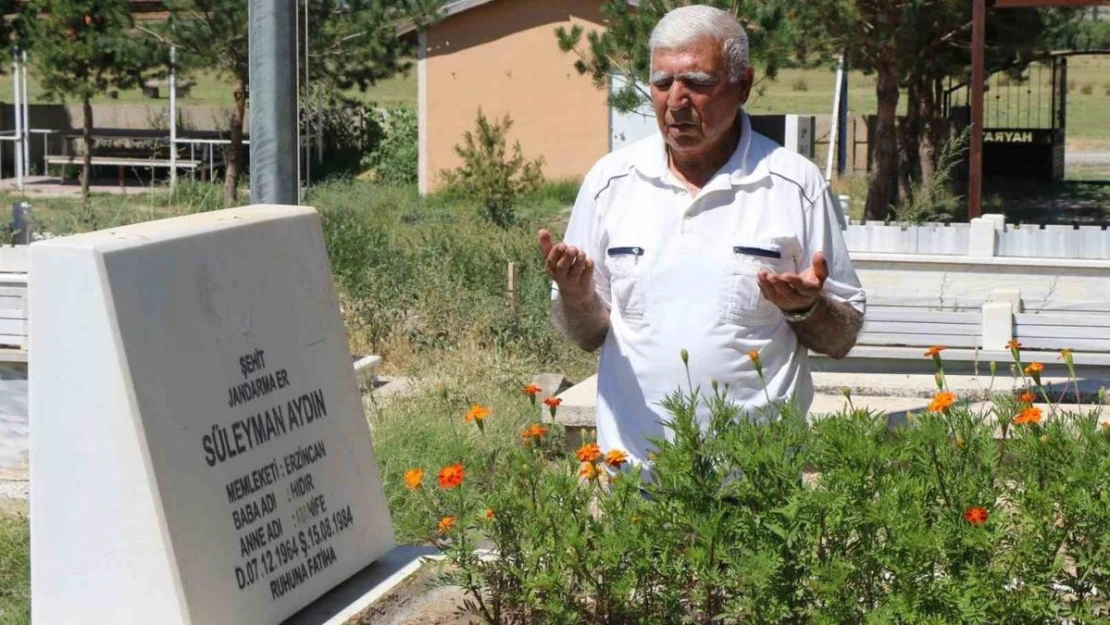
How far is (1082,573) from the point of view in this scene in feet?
9.69

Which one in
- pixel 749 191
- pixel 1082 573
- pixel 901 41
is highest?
pixel 901 41

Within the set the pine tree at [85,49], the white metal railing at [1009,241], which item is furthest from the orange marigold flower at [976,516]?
the pine tree at [85,49]

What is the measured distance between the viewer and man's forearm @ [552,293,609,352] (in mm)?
3574

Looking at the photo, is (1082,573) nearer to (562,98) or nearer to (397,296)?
(397,296)

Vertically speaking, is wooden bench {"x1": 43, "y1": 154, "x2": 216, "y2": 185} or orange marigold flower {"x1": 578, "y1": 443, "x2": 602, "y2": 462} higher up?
wooden bench {"x1": 43, "y1": 154, "x2": 216, "y2": 185}

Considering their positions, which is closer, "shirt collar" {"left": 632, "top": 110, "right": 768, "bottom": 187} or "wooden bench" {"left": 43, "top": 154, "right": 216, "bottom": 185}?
"shirt collar" {"left": 632, "top": 110, "right": 768, "bottom": 187}

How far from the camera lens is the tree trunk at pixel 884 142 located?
20156mm

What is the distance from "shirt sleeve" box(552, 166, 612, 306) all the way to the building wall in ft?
77.5

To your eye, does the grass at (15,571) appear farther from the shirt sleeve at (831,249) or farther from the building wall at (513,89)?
the building wall at (513,89)

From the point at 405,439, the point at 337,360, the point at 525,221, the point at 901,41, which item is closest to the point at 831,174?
the point at 901,41

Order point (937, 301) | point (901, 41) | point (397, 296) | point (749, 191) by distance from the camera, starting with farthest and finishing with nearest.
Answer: point (901, 41) < point (397, 296) < point (937, 301) < point (749, 191)

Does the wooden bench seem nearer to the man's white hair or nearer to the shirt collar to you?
the shirt collar

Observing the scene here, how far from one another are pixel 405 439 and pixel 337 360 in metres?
2.66

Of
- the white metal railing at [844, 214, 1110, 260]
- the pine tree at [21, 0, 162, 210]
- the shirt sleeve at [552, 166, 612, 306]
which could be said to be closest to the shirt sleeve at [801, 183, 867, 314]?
the shirt sleeve at [552, 166, 612, 306]
